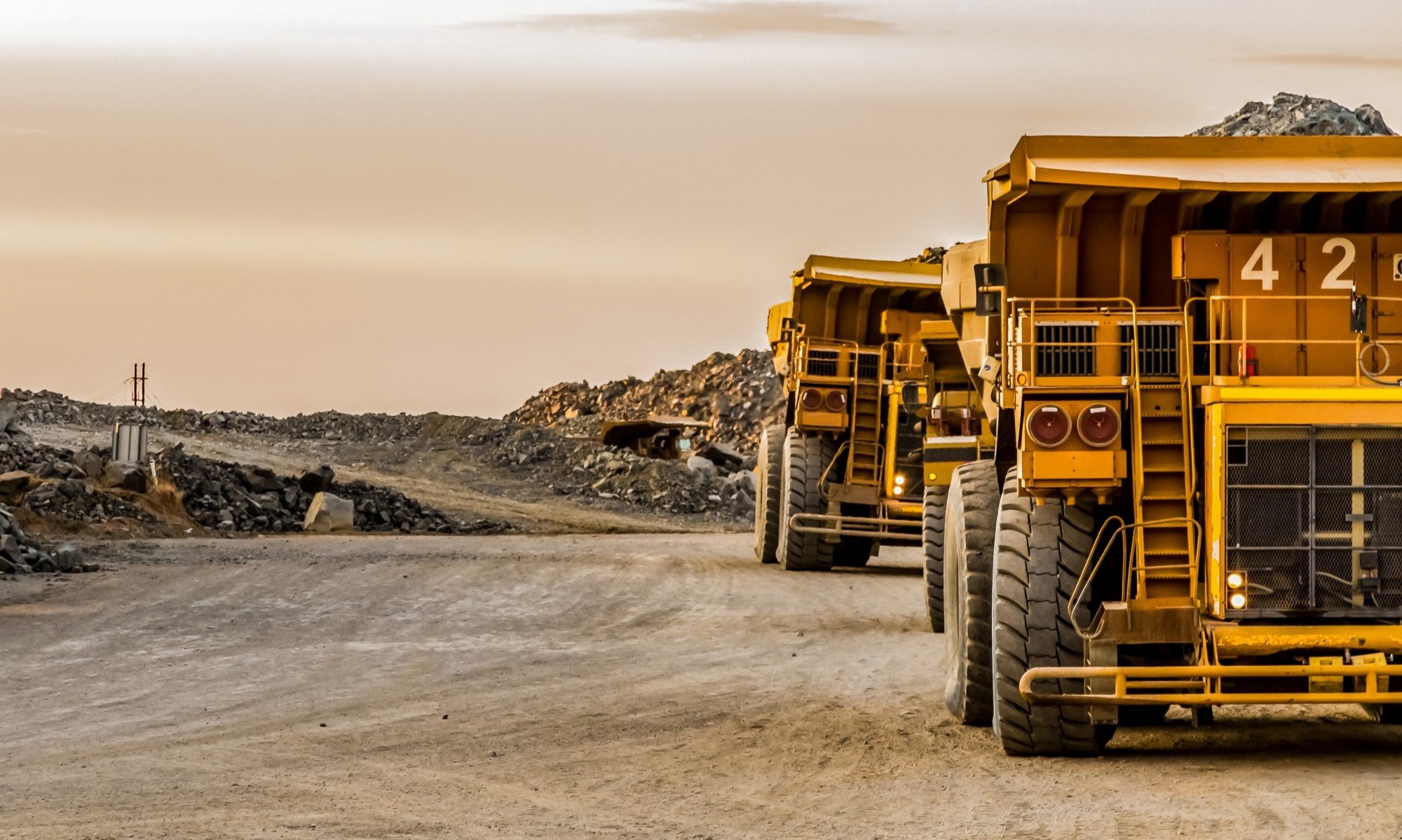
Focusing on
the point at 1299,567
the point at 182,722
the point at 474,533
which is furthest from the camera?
the point at 474,533

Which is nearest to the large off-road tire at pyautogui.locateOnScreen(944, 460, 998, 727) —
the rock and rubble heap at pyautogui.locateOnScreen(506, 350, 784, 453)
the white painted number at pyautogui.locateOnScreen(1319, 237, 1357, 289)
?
the white painted number at pyautogui.locateOnScreen(1319, 237, 1357, 289)

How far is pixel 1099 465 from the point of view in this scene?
908 centimetres

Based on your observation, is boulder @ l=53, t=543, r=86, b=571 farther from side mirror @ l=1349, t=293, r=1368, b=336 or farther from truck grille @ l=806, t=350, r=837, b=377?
side mirror @ l=1349, t=293, r=1368, b=336

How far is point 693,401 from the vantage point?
70750mm

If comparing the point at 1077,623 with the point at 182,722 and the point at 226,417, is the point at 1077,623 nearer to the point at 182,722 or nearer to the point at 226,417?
the point at 182,722

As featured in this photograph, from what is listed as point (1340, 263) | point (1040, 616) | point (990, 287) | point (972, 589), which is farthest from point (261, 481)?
point (1340, 263)

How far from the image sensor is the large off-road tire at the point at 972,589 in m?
10.3

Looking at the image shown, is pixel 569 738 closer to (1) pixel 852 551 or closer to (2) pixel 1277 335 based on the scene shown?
(2) pixel 1277 335

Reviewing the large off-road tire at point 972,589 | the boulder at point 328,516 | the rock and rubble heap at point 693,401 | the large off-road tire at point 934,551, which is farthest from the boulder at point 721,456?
the large off-road tire at point 972,589

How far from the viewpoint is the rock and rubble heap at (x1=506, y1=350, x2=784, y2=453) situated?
66.2 m

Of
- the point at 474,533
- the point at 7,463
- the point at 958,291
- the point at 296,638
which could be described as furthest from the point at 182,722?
the point at 7,463

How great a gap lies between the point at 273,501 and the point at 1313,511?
29216mm

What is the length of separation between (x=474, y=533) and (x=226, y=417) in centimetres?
3457

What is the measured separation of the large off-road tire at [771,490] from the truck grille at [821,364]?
1281mm
